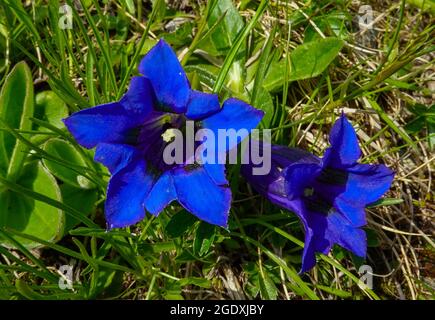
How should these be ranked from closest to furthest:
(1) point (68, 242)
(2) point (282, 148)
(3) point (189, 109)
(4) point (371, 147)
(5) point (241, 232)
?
(3) point (189, 109), (2) point (282, 148), (5) point (241, 232), (1) point (68, 242), (4) point (371, 147)

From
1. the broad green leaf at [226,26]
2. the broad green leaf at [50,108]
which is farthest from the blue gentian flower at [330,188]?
the broad green leaf at [50,108]

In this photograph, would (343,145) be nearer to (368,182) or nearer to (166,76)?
(368,182)

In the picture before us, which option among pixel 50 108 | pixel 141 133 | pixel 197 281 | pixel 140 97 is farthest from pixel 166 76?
pixel 50 108

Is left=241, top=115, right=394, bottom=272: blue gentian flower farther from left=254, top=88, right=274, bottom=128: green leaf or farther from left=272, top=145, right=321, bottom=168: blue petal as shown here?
left=254, top=88, right=274, bottom=128: green leaf

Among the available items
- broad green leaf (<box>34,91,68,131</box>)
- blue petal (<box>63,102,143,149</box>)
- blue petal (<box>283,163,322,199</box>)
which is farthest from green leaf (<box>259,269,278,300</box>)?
broad green leaf (<box>34,91,68,131</box>)

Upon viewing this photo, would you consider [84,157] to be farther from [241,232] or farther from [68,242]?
[241,232]

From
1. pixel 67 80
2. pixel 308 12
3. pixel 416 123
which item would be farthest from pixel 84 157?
pixel 416 123
